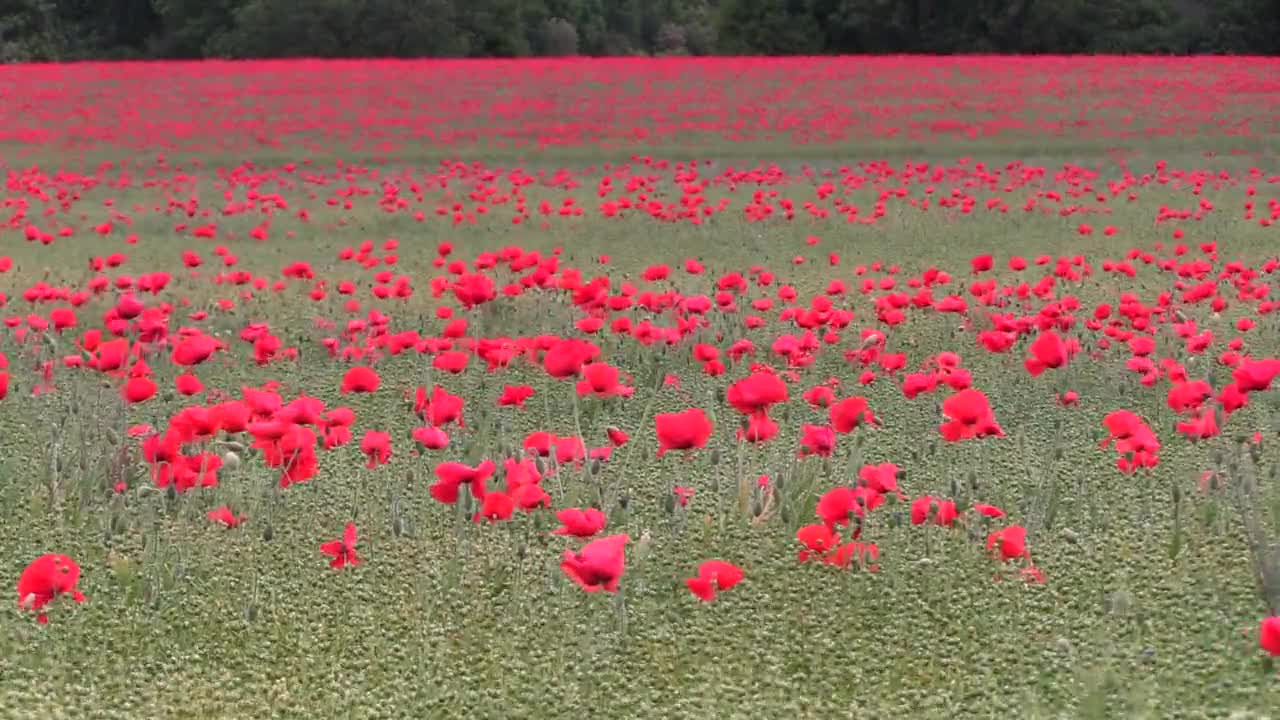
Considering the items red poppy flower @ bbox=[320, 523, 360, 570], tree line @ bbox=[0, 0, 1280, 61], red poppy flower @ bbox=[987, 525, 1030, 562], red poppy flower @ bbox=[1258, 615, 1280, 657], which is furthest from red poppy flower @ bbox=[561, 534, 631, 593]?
tree line @ bbox=[0, 0, 1280, 61]

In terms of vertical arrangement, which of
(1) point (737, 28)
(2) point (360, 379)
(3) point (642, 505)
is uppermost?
(2) point (360, 379)

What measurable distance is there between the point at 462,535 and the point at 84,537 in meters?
0.77

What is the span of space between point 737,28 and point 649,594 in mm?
36711

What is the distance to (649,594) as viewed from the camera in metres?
2.95

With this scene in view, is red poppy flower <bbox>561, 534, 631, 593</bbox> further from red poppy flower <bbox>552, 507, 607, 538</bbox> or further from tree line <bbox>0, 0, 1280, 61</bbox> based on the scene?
tree line <bbox>0, 0, 1280, 61</bbox>

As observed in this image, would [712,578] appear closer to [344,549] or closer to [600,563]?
[600,563]

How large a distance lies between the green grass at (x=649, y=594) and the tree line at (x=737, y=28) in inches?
1251

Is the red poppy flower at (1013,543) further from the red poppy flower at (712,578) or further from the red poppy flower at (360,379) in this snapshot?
the red poppy flower at (360,379)

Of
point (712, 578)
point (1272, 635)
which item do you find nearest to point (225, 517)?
point (712, 578)

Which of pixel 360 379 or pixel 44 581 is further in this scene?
pixel 360 379

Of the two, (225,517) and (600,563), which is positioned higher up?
(600,563)

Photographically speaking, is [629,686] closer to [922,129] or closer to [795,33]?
[922,129]

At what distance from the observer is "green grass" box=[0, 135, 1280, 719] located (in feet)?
8.30

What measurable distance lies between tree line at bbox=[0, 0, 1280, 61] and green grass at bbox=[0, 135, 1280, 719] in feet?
104
